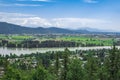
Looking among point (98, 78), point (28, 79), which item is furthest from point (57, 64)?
point (28, 79)

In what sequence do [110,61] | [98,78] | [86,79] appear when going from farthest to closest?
1. [98,78]
2. [86,79]
3. [110,61]

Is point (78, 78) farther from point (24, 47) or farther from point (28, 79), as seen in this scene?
point (24, 47)

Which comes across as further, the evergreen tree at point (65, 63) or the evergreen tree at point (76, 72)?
the evergreen tree at point (65, 63)

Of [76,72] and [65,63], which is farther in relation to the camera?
[65,63]

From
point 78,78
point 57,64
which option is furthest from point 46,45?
point 78,78

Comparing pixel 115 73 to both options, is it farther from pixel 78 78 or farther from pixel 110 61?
pixel 78 78

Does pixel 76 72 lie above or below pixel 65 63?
below

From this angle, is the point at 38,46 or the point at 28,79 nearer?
the point at 28,79

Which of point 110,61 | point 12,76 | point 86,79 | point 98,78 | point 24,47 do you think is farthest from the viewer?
point 24,47

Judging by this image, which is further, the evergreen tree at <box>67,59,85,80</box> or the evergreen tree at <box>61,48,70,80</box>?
the evergreen tree at <box>61,48,70,80</box>

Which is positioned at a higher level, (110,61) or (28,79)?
(110,61)
